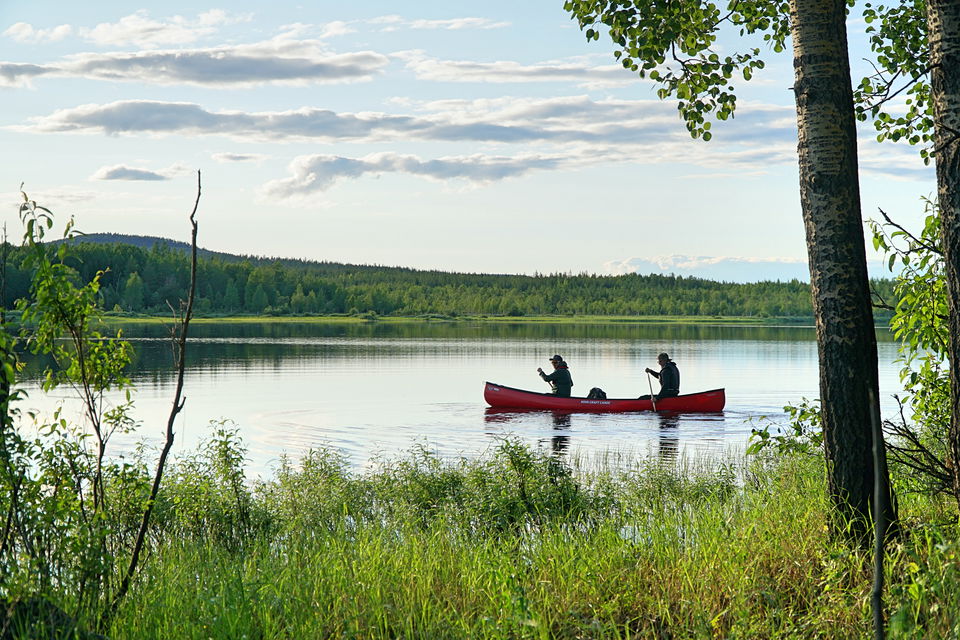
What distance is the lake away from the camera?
23.2 m

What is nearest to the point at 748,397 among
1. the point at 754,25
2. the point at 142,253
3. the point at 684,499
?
the point at 684,499

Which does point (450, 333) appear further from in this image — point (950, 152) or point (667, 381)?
point (950, 152)

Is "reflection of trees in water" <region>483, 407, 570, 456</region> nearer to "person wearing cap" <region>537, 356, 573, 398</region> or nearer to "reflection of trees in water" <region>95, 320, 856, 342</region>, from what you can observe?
"person wearing cap" <region>537, 356, 573, 398</region>

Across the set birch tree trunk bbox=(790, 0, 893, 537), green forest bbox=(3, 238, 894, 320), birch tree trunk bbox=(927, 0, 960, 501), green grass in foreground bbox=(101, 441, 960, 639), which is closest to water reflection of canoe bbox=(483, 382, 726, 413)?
green grass in foreground bbox=(101, 441, 960, 639)

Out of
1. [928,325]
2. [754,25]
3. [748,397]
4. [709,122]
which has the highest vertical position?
[754,25]

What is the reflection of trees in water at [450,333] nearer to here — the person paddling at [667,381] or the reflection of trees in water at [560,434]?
the reflection of trees in water at [560,434]

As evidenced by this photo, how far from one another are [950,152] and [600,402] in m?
22.5

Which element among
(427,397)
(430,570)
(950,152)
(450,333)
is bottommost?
(427,397)

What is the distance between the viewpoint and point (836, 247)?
616 centimetres

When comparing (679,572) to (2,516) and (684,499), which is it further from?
(684,499)

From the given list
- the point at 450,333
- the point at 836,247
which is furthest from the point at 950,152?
the point at 450,333

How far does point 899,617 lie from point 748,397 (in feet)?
112

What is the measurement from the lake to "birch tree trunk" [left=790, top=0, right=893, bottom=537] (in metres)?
0.66

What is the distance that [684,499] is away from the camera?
12586 millimetres
